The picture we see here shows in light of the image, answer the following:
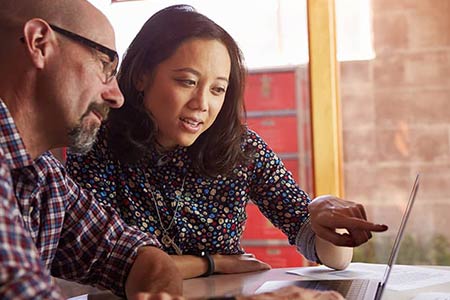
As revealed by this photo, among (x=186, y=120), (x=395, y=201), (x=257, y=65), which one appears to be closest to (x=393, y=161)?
(x=395, y=201)

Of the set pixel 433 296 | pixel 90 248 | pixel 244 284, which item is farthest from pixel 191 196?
pixel 433 296

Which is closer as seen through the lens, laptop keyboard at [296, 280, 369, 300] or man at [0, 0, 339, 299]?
man at [0, 0, 339, 299]

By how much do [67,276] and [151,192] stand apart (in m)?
0.41

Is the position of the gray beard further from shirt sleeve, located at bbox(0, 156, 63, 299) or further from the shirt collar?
shirt sleeve, located at bbox(0, 156, 63, 299)

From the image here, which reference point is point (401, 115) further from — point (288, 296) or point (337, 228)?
point (288, 296)

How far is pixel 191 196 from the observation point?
1.79m

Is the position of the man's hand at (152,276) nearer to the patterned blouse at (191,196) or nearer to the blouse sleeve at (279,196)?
the patterned blouse at (191,196)

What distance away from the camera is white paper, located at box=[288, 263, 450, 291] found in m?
1.46

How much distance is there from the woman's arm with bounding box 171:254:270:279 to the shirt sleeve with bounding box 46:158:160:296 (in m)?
0.23

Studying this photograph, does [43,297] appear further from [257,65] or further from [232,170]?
[257,65]

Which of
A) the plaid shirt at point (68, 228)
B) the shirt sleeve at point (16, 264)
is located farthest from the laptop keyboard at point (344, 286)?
the shirt sleeve at point (16, 264)

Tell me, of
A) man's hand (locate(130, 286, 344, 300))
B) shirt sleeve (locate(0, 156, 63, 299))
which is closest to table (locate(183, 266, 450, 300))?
man's hand (locate(130, 286, 344, 300))

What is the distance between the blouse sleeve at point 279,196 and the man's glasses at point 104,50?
0.67 metres

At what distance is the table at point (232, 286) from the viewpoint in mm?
1349
